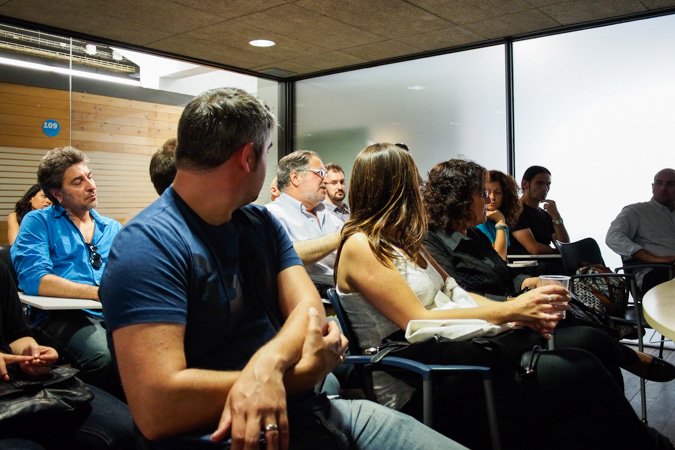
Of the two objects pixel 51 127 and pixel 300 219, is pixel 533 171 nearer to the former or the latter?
pixel 300 219

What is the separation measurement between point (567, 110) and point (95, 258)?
14.3 ft

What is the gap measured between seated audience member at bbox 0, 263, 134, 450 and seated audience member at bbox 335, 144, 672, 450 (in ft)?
2.70

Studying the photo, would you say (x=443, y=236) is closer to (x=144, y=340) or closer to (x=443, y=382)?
(x=443, y=382)

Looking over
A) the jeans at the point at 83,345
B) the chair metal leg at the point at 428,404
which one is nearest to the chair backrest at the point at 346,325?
the chair metal leg at the point at 428,404

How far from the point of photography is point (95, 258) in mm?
3115

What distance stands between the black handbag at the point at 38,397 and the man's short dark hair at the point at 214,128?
878 millimetres

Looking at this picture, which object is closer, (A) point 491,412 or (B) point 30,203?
(A) point 491,412

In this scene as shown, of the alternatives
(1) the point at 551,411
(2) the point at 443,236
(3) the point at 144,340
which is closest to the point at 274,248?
(3) the point at 144,340

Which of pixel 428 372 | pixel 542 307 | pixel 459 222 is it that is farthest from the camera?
pixel 459 222

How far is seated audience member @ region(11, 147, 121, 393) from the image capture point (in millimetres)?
2674

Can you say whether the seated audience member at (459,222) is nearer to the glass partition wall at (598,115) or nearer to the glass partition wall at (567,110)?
the glass partition wall at (567,110)

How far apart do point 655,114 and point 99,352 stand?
4740 millimetres

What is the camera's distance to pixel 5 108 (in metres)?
5.23

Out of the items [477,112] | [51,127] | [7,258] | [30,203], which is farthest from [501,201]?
[51,127]
